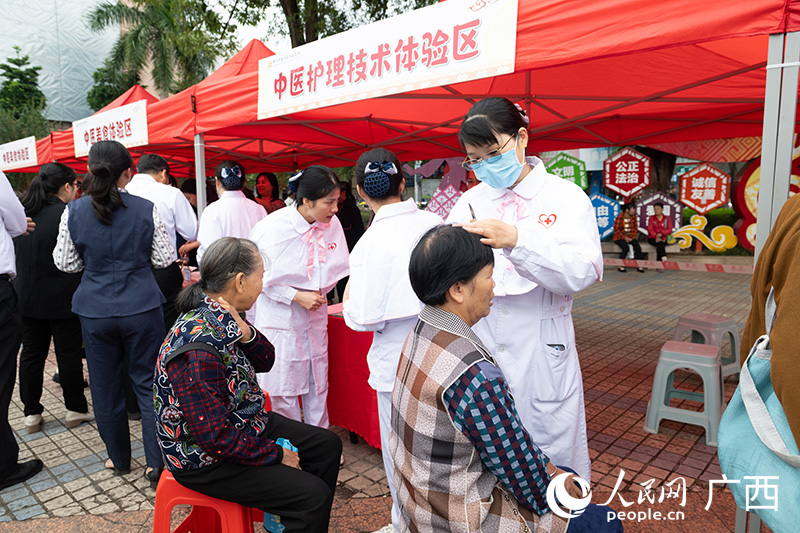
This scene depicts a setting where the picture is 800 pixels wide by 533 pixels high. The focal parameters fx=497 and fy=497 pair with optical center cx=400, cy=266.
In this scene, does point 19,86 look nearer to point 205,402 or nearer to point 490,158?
point 205,402

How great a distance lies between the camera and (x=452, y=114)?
5004 millimetres

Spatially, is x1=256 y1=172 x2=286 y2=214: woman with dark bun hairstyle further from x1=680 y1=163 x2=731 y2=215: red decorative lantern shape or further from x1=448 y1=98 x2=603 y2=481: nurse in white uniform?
x1=448 y1=98 x2=603 y2=481: nurse in white uniform

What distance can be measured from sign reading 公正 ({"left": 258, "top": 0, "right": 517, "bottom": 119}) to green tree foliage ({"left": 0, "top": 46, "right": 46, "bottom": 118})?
26555 millimetres

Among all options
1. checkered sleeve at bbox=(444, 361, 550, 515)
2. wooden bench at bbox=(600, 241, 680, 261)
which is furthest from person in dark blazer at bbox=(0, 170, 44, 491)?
wooden bench at bbox=(600, 241, 680, 261)

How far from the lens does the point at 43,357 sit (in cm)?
379

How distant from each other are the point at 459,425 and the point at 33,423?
12.6ft

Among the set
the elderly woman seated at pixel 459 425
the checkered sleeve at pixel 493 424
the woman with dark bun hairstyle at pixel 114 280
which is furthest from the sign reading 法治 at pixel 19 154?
the checkered sleeve at pixel 493 424

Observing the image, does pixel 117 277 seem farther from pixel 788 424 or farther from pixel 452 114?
pixel 452 114

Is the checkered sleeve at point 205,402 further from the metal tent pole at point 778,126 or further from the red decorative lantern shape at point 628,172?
the red decorative lantern shape at point 628,172

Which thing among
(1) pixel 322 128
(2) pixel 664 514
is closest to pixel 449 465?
(2) pixel 664 514

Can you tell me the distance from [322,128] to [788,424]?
4922 mm

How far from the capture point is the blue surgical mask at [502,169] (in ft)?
6.18

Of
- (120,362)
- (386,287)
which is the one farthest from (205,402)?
(120,362)

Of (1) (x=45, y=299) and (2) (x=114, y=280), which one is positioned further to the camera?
(1) (x=45, y=299)
